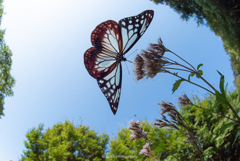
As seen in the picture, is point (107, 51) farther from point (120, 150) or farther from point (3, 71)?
point (3, 71)

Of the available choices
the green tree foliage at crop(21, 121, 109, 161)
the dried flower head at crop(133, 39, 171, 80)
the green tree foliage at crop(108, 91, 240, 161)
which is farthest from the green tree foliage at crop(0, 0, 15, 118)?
the dried flower head at crop(133, 39, 171, 80)

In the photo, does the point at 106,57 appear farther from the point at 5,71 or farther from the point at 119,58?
the point at 5,71

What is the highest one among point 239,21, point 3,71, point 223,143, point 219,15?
point 3,71

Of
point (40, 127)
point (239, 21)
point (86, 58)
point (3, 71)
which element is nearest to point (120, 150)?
point (86, 58)

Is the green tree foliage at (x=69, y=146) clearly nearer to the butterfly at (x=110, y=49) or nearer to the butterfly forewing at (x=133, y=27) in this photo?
the butterfly at (x=110, y=49)

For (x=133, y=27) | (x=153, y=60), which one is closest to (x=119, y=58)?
(x=133, y=27)

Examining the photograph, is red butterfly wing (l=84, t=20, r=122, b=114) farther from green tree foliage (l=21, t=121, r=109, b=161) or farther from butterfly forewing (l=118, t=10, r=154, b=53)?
green tree foliage (l=21, t=121, r=109, b=161)

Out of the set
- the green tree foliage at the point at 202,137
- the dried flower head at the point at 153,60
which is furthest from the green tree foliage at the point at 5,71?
the dried flower head at the point at 153,60
